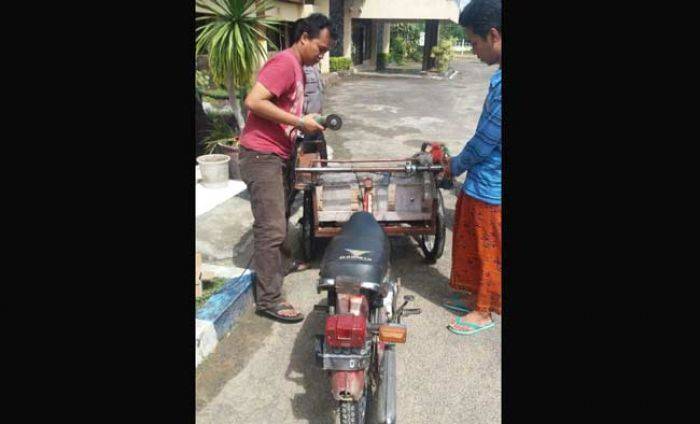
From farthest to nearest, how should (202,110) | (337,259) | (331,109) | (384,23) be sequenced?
(384,23) → (331,109) → (202,110) → (337,259)

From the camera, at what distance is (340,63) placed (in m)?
19.9

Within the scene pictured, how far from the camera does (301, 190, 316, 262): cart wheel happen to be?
163 inches

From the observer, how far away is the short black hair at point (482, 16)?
110 inches

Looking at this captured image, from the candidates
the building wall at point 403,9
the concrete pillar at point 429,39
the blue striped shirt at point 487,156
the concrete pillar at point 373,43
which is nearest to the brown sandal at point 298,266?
the blue striped shirt at point 487,156

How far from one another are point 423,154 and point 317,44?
1.20 metres

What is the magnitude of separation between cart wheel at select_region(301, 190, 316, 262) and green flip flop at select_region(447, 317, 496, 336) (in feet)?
4.69

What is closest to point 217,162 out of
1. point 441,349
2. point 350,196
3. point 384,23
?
point 350,196

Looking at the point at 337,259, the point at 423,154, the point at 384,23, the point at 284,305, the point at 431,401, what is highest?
the point at 384,23

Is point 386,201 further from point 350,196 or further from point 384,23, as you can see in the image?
point 384,23

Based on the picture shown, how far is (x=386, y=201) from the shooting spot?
4039 mm

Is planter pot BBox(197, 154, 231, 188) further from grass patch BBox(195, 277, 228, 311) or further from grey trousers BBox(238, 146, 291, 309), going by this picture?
grey trousers BBox(238, 146, 291, 309)

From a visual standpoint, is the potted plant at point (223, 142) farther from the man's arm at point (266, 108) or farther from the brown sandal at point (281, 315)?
the man's arm at point (266, 108)

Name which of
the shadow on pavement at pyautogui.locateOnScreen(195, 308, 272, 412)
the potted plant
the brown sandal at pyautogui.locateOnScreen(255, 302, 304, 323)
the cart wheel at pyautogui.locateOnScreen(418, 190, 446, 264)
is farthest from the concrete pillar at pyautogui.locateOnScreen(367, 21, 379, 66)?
the shadow on pavement at pyautogui.locateOnScreen(195, 308, 272, 412)

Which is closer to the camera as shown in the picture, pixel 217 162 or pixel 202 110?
pixel 217 162
